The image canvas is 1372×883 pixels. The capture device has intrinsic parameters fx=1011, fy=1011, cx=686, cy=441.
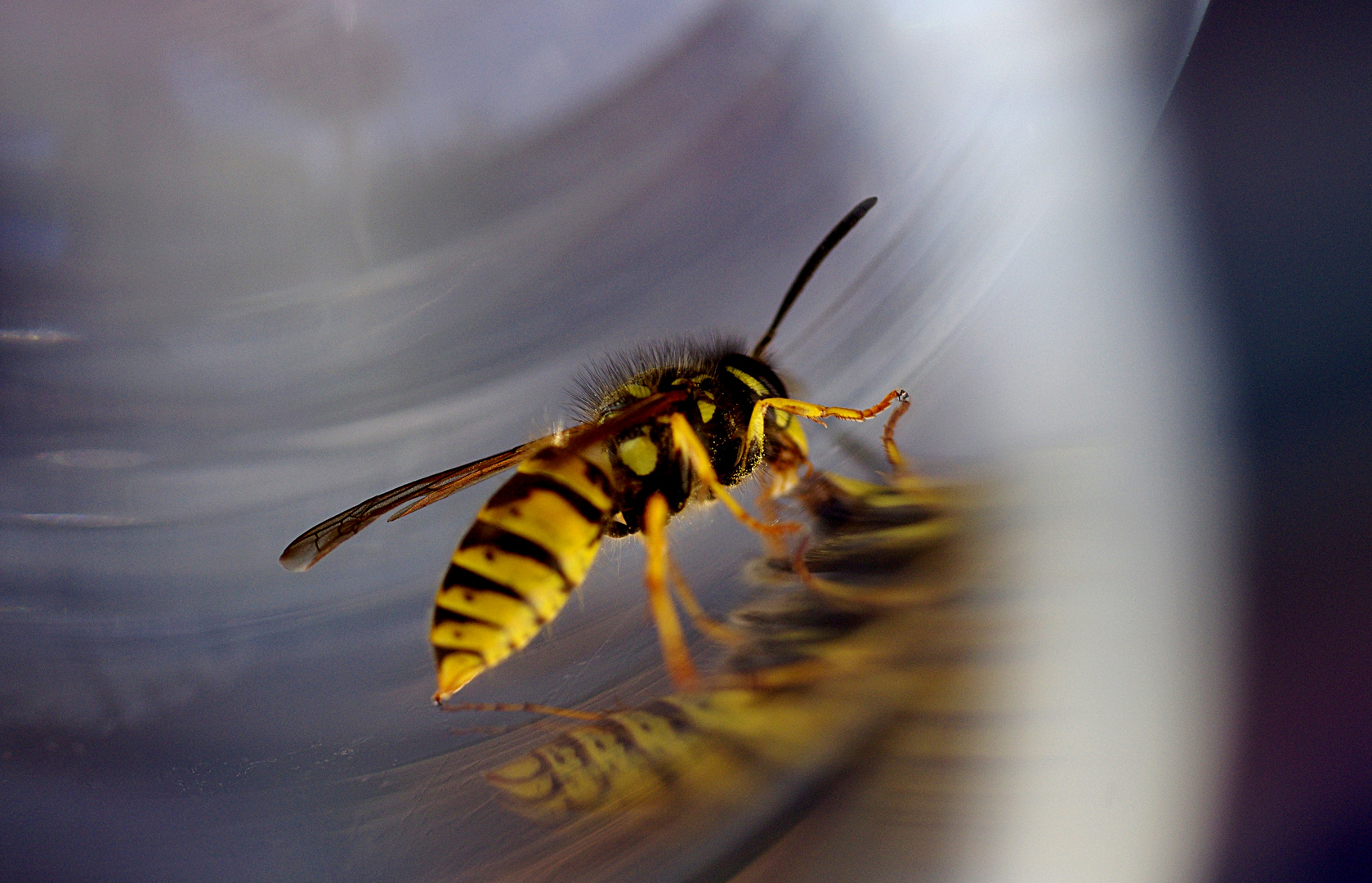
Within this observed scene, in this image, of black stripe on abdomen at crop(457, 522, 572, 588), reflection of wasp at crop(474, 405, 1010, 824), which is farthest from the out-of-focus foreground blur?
black stripe on abdomen at crop(457, 522, 572, 588)

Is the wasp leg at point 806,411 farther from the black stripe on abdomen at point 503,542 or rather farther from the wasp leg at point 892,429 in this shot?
the black stripe on abdomen at point 503,542

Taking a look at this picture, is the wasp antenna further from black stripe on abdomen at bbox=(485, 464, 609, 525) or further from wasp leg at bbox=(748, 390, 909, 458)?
black stripe on abdomen at bbox=(485, 464, 609, 525)

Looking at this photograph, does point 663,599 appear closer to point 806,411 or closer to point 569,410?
point 806,411

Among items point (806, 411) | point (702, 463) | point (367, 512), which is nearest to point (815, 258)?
point (806, 411)

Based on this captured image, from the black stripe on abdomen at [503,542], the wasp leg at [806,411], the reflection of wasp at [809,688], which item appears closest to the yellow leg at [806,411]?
the wasp leg at [806,411]

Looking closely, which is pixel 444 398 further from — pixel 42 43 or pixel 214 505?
pixel 42 43

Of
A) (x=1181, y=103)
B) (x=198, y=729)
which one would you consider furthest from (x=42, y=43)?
(x=1181, y=103)
